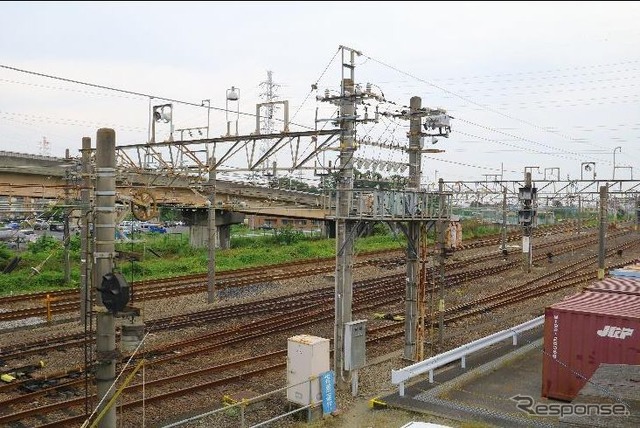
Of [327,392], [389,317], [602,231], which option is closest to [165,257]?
[389,317]

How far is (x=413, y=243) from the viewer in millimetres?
15234

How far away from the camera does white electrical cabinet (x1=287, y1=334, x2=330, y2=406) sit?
37.6 feet

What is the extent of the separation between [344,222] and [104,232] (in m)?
6.83

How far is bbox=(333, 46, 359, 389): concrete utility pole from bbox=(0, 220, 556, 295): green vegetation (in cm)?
766

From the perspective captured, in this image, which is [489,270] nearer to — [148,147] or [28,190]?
[148,147]

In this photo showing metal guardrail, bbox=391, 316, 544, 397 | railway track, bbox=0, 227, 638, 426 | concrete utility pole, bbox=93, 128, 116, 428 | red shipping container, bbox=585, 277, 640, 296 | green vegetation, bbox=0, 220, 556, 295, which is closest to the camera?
concrete utility pole, bbox=93, 128, 116, 428

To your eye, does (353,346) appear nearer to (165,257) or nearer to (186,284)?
(186,284)

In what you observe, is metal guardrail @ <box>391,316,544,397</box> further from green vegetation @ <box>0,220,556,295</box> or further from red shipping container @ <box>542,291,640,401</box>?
green vegetation @ <box>0,220,556,295</box>

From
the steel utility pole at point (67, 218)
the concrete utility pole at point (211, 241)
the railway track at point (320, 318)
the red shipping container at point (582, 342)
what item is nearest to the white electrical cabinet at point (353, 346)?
the railway track at point (320, 318)

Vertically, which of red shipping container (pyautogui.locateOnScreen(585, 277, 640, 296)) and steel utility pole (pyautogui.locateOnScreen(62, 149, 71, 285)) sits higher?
steel utility pole (pyautogui.locateOnScreen(62, 149, 71, 285))

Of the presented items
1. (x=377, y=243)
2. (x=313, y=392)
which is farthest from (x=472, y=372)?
(x=377, y=243)

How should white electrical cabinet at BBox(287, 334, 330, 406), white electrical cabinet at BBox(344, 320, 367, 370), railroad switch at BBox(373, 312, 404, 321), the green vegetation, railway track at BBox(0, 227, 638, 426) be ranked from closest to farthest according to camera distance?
1. white electrical cabinet at BBox(287, 334, 330, 406)
2. railway track at BBox(0, 227, 638, 426)
3. white electrical cabinet at BBox(344, 320, 367, 370)
4. railroad switch at BBox(373, 312, 404, 321)
5. the green vegetation

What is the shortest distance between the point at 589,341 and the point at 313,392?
18.0 ft

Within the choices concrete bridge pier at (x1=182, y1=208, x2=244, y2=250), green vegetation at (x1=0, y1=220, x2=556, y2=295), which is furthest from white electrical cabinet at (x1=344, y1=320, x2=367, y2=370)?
concrete bridge pier at (x1=182, y1=208, x2=244, y2=250)
